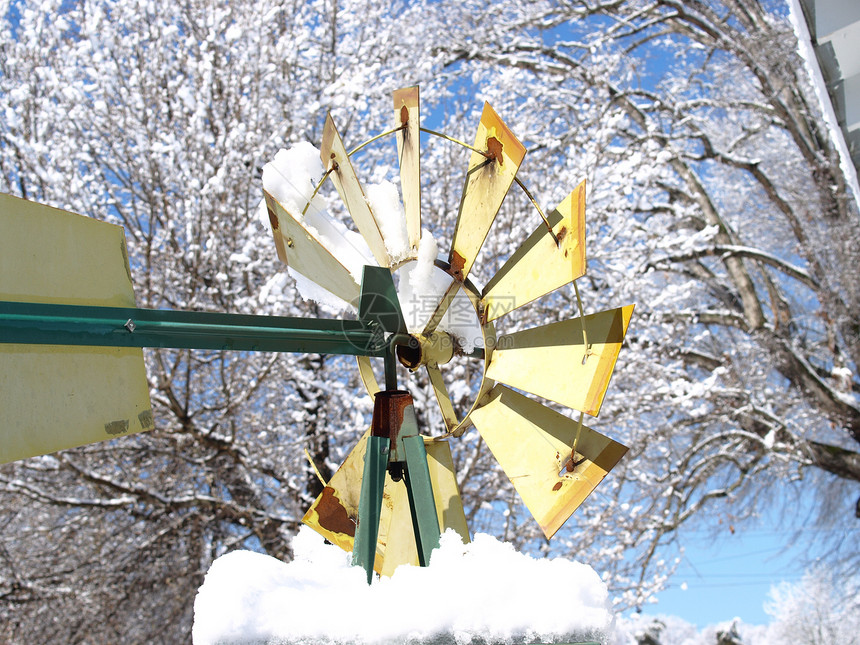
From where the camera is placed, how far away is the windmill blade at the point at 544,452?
1.38 metres

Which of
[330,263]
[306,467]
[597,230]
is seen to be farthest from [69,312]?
[597,230]

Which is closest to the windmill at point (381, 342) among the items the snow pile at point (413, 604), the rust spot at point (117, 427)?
the rust spot at point (117, 427)

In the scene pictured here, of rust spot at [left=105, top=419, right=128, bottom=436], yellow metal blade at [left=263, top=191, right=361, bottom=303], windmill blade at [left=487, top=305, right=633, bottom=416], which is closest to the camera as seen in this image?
rust spot at [left=105, top=419, right=128, bottom=436]

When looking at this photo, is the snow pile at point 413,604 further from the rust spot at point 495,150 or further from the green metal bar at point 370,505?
the rust spot at point 495,150

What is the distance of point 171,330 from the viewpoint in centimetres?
123

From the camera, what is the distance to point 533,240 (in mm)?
1525

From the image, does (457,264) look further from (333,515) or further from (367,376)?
(333,515)

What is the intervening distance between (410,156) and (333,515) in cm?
79

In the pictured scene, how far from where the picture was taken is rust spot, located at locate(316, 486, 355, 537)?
5.16ft

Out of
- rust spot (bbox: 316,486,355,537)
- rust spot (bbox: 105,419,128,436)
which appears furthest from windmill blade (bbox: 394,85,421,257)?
rust spot (bbox: 105,419,128,436)

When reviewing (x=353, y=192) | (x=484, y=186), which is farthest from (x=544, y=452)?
(x=353, y=192)

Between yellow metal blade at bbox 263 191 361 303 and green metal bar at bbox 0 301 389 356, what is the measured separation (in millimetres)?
234

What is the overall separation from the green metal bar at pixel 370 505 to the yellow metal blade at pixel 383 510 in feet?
0.63

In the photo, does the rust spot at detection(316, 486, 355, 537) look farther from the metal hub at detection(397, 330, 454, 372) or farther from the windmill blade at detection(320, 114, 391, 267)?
the windmill blade at detection(320, 114, 391, 267)
